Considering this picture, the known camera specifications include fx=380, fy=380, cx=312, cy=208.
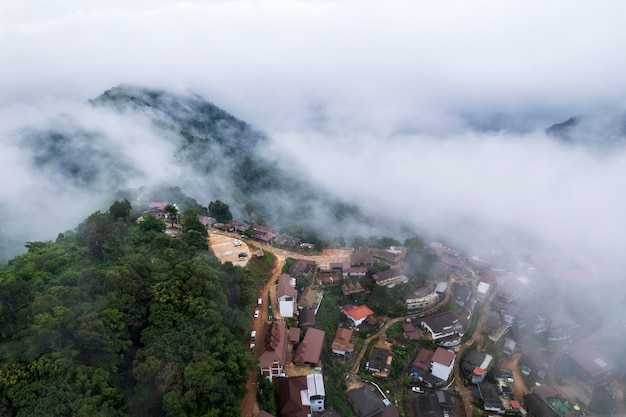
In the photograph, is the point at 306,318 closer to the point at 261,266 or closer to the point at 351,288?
the point at 351,288

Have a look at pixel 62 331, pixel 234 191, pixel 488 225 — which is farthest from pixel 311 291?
pixel 488 225

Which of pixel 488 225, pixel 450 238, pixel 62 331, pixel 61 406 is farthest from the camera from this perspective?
pixel 488 225

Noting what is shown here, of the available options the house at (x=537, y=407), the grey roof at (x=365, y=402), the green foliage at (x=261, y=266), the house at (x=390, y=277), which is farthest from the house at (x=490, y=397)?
the green foliage at (x=261, y=266)

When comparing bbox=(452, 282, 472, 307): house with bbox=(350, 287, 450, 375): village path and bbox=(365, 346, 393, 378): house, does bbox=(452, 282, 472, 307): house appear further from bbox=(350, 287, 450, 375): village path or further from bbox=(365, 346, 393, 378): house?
bbox=(365, 346, 393, 378): house

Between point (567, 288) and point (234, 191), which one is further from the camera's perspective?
point (234, 191)

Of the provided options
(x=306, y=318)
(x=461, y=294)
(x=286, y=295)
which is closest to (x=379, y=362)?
(x=306, y=318)

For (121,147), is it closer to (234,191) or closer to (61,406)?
(234,191)
